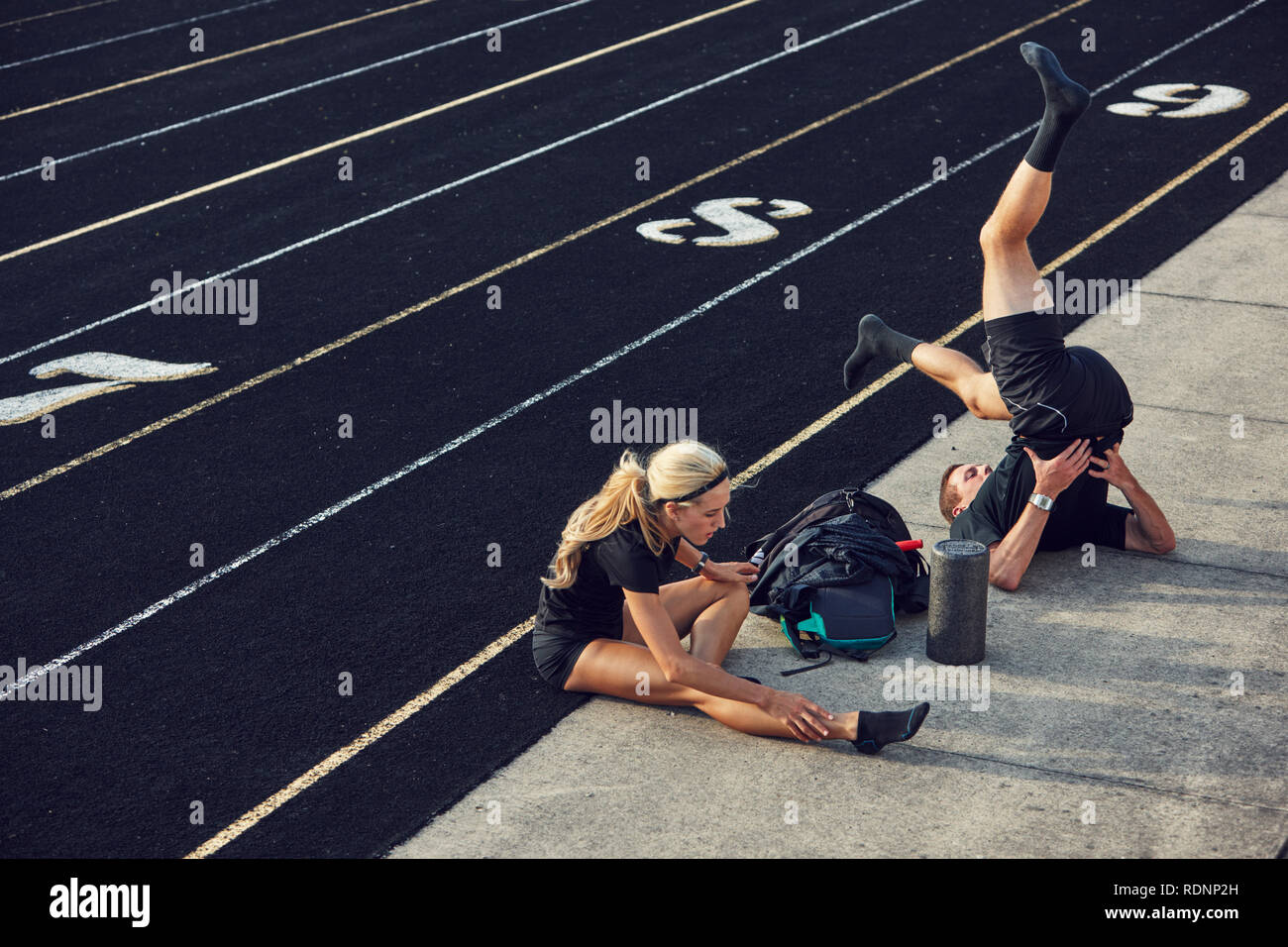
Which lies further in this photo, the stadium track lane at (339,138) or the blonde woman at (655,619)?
the stadium track lane at (339,138)

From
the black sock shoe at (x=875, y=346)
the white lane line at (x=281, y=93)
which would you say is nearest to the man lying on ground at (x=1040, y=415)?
the black sock shoe at (x=875, y=346)

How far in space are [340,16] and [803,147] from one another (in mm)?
9027

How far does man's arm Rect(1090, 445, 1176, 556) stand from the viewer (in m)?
7.13

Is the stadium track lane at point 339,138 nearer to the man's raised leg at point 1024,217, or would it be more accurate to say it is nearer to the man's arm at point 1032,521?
the man's raised leg at point 1024,217

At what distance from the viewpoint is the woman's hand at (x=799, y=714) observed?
596cm

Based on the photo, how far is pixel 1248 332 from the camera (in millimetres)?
10211

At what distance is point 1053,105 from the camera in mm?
6996

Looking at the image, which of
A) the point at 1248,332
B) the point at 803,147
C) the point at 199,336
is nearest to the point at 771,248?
the point at 803,147

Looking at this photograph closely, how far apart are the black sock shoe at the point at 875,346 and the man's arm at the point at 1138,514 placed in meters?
1.43

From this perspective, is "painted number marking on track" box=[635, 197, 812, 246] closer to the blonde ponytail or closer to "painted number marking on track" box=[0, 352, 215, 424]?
"painted number marking on track" box=[0, 352, 215, 424]

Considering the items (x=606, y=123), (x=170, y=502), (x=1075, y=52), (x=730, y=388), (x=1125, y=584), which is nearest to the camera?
(x=1125, y=584)

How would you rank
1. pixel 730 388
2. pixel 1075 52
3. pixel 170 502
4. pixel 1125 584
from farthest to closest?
pixel 1075 52
pixel 730 388
pixel 170 502
pixel 1125 584

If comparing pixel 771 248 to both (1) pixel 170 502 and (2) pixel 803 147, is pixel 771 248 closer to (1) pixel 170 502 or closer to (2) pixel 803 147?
(2) pixel 803 147
